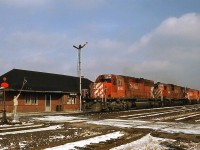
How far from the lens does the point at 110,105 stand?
32.0 meters

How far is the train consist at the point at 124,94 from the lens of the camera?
102ft

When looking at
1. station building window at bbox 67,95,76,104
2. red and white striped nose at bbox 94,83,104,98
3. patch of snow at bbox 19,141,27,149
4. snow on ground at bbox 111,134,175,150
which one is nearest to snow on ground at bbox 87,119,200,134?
snow on ground at bbox 111,134,175,150

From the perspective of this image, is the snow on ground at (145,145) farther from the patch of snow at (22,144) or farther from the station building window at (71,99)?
the station building window at (71,99)

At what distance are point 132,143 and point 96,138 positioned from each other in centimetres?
154

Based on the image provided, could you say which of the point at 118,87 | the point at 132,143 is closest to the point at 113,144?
the point at 132,143

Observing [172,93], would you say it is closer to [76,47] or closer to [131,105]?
[131,105]

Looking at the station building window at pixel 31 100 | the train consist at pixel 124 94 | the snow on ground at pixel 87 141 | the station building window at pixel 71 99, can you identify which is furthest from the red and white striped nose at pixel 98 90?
the snow on ground at pixel 87 141

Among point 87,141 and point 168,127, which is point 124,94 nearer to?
point 168,127

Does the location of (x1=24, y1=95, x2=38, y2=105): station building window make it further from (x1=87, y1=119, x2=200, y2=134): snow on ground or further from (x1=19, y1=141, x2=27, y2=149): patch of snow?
(x1=19, y1=141, x2=27, y2=149): patch of snow

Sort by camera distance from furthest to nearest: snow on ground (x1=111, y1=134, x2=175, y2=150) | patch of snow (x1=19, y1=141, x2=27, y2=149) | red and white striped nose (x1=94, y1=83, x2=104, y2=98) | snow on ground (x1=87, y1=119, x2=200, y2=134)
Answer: red and white striped nose (x1=94, y1=83, x2=104, y2=98), snow on ground (x1=87, y1=119, x2=200, y2=134), patch of snow (x1=19, y1=141, x2=27, y2=149), snow on ground (x1=111, y1=134, x2=175, y2=150)

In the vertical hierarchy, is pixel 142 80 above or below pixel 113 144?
above

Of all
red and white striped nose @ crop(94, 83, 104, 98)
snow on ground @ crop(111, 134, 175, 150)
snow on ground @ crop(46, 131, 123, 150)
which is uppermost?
red and white striped nose @ crop(94, 83, 104, 98)

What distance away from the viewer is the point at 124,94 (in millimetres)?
35094

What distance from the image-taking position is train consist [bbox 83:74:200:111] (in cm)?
3101
